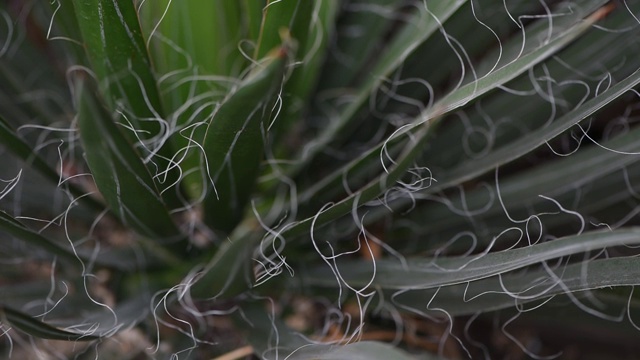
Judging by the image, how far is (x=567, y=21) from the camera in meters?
0.65

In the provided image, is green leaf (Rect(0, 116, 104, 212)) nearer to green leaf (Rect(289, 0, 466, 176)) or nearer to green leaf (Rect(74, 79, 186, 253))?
green leaf (Rect(74, 79, 186, 253))

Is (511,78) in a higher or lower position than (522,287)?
higher

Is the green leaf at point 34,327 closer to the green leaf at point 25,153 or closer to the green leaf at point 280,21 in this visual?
the green leaf at point 25,153

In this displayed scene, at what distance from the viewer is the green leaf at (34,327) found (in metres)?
0.51

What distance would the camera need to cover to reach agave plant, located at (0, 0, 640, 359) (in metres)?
0.55

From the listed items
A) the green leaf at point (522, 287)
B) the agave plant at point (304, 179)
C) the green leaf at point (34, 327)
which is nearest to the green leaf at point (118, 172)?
the agave plant at point (304, 179)

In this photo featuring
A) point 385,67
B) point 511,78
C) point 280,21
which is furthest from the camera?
point 385,67

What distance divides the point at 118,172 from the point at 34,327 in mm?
130

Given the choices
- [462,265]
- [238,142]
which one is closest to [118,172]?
[238,142]

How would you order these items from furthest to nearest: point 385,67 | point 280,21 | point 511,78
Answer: point 385,67, point 280,21, point 511,78

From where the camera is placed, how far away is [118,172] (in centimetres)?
54

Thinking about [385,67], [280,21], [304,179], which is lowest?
[304,179]

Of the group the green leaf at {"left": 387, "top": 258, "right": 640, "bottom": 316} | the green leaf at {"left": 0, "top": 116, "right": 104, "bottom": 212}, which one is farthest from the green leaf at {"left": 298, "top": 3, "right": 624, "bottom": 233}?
the green leaf at {"left": 0, "top": 116, "right": 104, "bottom": 212}

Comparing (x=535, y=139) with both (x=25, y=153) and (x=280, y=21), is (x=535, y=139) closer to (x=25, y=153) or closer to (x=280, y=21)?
(x=280, y=21)
